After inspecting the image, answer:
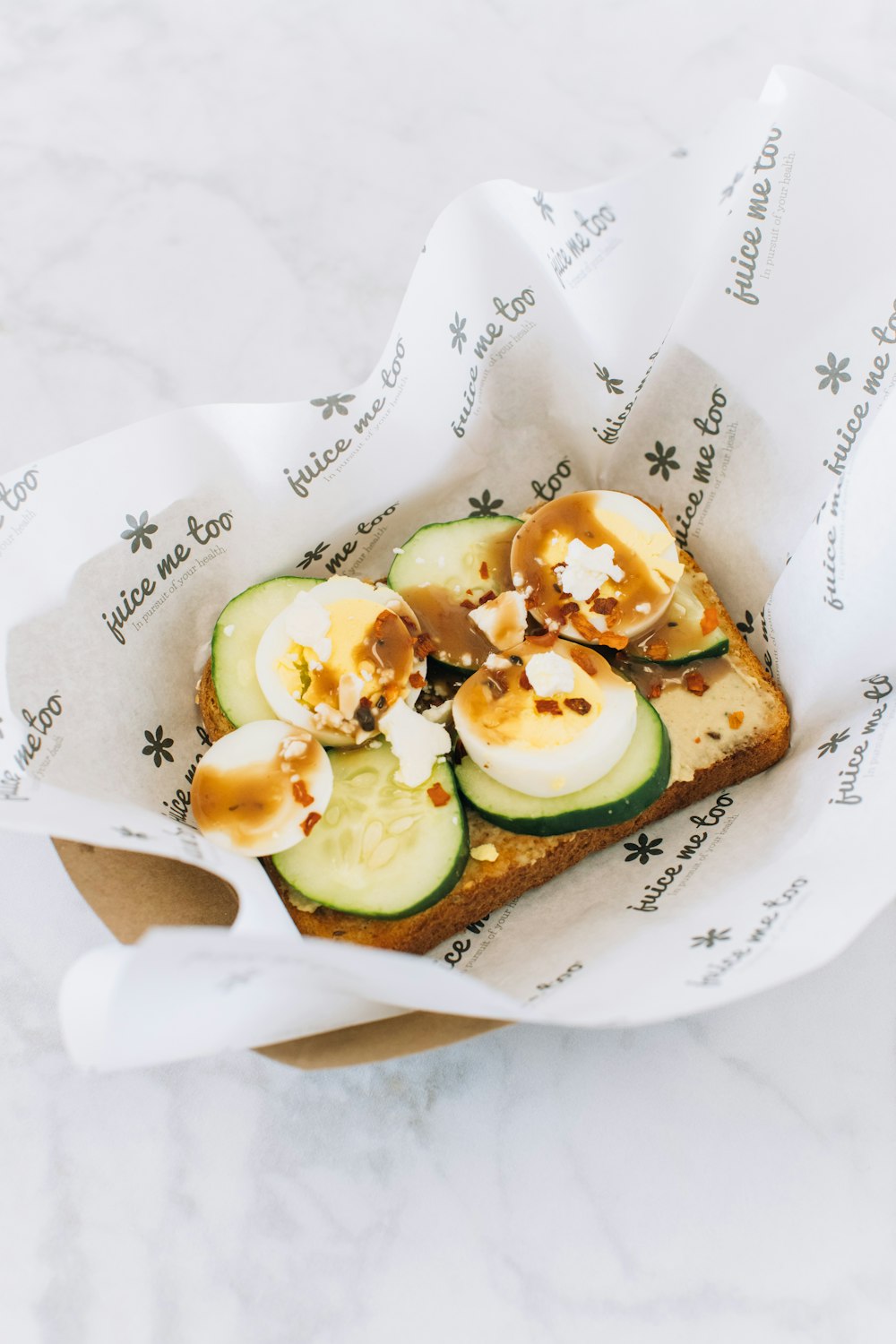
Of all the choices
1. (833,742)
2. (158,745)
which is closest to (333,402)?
(158,745)

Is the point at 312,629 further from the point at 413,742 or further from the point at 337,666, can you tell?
the point at 413,742

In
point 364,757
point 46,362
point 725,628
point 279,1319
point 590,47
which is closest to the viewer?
point 279,1319

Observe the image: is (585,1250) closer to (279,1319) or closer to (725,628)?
(279,1319)

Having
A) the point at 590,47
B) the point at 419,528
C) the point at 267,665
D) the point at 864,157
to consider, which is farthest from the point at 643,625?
the point at 590,47

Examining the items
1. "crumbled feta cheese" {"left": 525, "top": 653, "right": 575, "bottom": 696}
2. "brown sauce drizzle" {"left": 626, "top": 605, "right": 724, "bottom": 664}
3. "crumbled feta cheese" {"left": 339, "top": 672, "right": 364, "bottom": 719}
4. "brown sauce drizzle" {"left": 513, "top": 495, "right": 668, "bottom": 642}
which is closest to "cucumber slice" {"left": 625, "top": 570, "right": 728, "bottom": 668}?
"brown sauce drizzle" {"left": 626, "top": 605, "right": 724, "bottom": 664}

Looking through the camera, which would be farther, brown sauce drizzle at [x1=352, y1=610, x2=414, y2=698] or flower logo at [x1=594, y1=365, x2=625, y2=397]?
flower logo at [x1=594, y1=365, x2=625, y2=397]

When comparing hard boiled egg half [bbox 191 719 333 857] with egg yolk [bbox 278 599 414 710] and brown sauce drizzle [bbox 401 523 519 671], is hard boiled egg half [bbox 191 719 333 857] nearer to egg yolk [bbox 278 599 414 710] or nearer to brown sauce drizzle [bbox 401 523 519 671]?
egg yolk [bbox 278 599 414 710]
